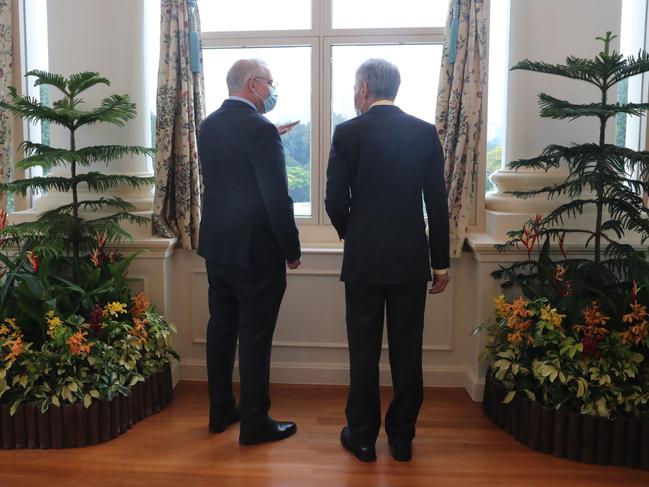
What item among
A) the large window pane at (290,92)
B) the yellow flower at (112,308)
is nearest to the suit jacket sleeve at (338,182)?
the yellow flower at (112,308)

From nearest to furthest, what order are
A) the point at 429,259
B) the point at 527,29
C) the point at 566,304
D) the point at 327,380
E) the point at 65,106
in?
the point at 429,259, the point at 566,304, the point at 65,106, the point at 527,29, the point at 327,380

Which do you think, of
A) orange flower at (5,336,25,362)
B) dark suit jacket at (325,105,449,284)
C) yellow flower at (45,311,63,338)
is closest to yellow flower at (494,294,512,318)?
dark suit jacket at (325,105,449,284)

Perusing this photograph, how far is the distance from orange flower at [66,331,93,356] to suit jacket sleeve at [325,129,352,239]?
1.22 meters

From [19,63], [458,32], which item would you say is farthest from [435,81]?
[19,63]

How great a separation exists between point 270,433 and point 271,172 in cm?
117

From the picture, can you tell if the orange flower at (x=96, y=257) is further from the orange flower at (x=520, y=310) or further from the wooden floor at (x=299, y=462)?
the orange flower at (x=520, y=310)

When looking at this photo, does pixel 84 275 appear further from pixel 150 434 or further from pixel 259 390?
pixel 259 390

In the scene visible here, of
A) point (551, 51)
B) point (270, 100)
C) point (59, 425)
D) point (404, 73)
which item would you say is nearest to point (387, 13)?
point (404, 73)

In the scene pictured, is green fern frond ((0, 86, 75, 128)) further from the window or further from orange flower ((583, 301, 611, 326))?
orange flower ((583, 301, 611, 326))

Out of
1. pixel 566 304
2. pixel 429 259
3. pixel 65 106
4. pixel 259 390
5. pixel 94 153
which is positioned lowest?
pixel 259 390

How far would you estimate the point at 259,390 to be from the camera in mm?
2924

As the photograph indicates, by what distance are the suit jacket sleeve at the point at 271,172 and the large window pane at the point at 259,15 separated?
1.35m

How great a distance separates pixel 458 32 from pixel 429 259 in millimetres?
1371

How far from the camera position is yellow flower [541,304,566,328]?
2.90 meters
